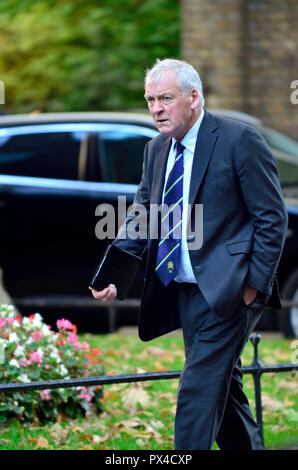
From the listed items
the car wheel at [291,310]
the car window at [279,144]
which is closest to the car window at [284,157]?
the car window at [279,144]

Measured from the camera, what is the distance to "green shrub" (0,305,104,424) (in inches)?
199

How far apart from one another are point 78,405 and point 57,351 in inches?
13.4

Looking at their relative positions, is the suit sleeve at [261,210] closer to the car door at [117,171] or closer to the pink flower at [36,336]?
the pink flower at [36,336]

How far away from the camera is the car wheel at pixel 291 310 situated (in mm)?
7887

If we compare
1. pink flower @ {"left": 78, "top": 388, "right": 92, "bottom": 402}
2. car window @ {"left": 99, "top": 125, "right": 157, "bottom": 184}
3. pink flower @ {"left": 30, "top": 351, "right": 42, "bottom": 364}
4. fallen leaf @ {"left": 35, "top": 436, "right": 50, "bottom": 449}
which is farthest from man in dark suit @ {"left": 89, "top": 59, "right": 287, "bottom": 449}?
car window @ {"left": 99, "top": 125, "right": 157, "bottom": 184}

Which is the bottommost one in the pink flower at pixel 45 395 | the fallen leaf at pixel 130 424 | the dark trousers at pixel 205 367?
the fallen leaf at pixel 130 424

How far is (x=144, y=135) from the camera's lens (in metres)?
7.95

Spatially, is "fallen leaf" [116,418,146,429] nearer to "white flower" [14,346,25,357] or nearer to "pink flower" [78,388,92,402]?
"pink flower" [78,388,92,402]

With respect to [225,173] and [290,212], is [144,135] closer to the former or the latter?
[290,212]

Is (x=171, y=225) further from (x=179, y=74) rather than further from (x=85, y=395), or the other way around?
(x=85, y=395)

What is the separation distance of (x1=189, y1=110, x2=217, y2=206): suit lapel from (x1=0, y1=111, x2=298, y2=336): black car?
3.77 meters

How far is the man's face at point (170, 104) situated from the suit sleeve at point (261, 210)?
282mm

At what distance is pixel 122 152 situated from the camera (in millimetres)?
8070
